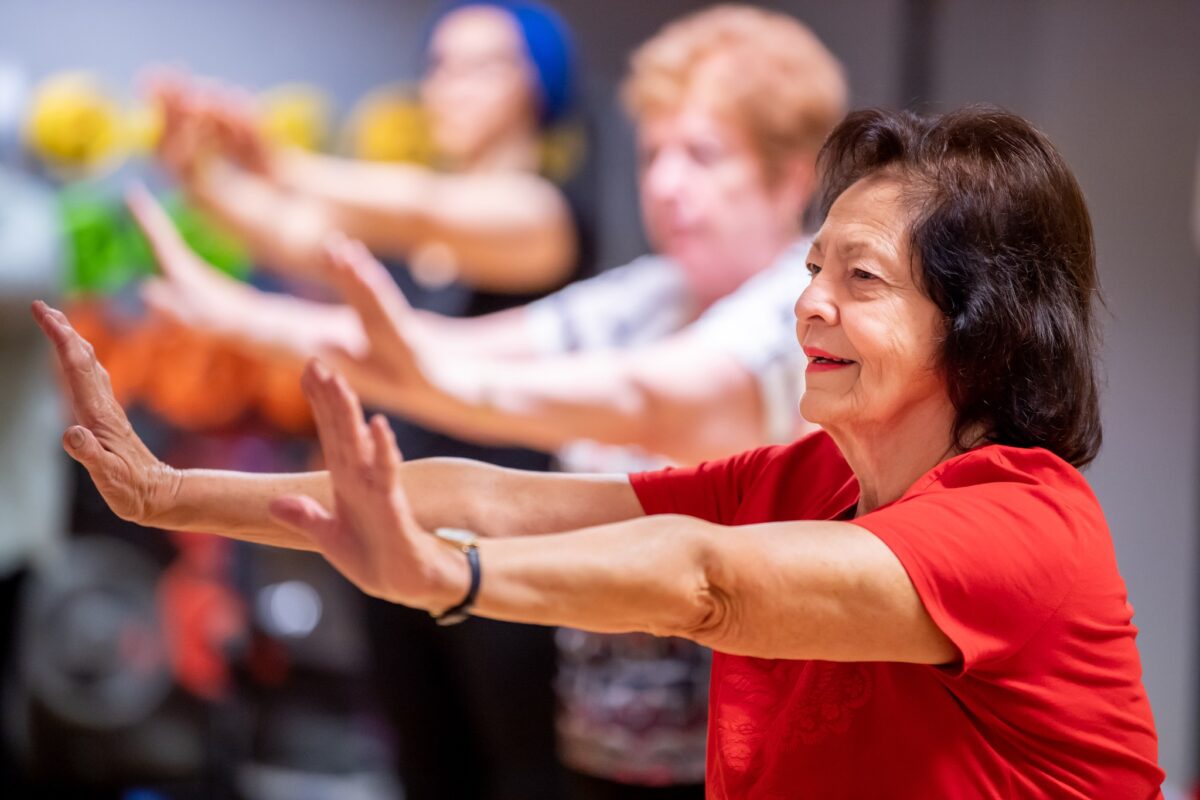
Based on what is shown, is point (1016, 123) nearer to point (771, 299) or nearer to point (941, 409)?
point (941, 409)

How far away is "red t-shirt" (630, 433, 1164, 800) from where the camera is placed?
886 millimetres

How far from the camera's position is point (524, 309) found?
2.38 metres

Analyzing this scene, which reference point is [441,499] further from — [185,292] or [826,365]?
[185,292]

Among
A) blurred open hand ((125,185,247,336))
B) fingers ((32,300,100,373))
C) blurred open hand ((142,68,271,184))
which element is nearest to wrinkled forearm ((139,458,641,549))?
fingers ((32,300,100,373))

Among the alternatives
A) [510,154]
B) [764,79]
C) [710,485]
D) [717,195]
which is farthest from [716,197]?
[710,485]

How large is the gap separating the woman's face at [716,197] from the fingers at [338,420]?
1.31 meters

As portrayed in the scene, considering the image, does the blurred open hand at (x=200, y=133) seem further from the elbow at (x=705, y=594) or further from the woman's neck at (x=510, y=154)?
the elbow at (x=705, y=594)

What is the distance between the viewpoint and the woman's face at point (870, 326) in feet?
3.21

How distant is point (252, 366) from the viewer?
2.97 metres

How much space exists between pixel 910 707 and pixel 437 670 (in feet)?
5.00

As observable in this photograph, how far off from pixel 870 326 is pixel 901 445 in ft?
0.34

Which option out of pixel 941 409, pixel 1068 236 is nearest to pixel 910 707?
pixel 941 409

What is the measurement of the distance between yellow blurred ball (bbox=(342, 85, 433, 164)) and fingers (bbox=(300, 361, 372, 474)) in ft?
7.15

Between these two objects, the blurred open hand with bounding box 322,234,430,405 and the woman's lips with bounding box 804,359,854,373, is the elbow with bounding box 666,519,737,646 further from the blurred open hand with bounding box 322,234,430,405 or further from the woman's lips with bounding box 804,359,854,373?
the blurred open hand with bounding box 322,234,430,405
